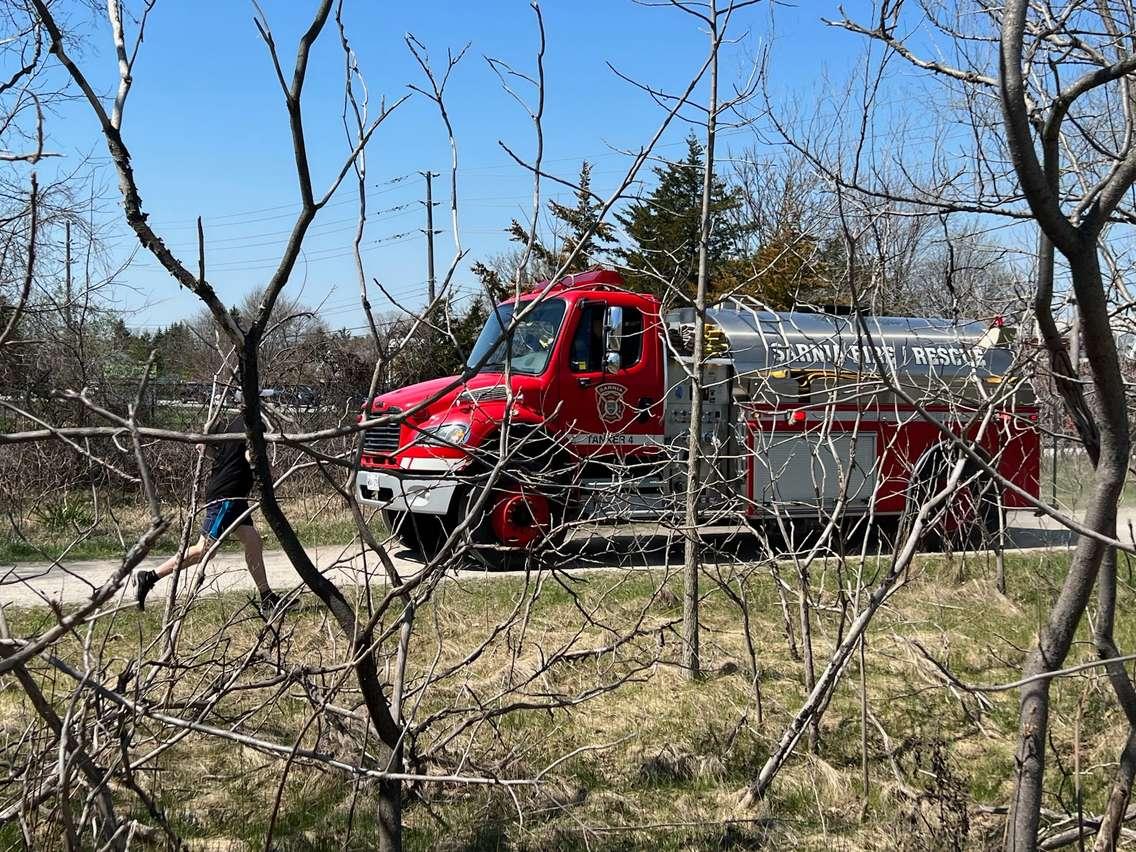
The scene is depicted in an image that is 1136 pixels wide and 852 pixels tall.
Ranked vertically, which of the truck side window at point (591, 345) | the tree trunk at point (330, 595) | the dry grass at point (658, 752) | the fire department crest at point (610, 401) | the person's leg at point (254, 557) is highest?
the truck side window at point (591, 345)

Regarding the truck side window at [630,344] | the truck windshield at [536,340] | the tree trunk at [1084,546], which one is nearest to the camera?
the tree trunk at [1084,546]

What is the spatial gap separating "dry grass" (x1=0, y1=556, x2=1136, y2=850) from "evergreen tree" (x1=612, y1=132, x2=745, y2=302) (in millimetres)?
1819

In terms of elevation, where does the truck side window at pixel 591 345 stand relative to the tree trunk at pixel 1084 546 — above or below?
above

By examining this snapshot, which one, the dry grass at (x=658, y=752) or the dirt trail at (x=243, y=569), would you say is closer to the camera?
the dry grass at (x=658, y=752)

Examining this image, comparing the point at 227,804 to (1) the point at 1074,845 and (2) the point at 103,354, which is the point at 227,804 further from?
(2) the point at 103,354

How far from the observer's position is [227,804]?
4039 millimetres

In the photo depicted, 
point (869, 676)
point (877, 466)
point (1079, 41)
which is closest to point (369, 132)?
point (1079, 41)

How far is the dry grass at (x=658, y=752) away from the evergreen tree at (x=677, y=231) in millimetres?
1819

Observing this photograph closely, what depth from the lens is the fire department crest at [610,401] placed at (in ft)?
31.7

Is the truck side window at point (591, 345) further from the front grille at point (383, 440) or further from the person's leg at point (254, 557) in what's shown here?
the person's leg at point (254, 557)

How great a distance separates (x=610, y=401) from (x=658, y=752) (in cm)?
536

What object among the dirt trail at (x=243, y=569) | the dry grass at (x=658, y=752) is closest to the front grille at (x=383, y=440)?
the dirt trail at (x=243, y=569)

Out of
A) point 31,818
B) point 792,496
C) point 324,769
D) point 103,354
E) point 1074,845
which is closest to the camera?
point 31,818

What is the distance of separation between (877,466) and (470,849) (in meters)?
2.55
